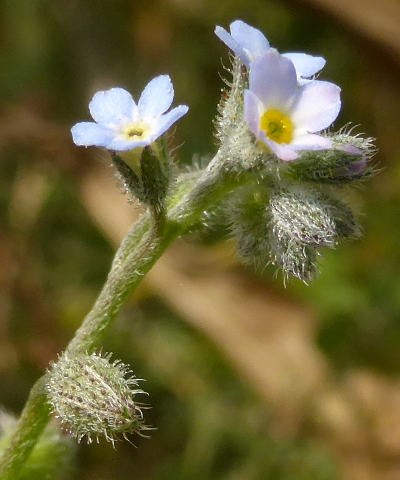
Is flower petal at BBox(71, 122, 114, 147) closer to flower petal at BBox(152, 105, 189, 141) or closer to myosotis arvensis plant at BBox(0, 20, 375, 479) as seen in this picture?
myosotis arvensis plant at BBox(0, 20, 375, 479)

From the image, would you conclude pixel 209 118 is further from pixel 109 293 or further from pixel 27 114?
pixel 109 293

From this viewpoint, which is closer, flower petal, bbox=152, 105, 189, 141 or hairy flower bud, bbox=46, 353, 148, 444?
flower petal, bbox=152, 105, 189, 141

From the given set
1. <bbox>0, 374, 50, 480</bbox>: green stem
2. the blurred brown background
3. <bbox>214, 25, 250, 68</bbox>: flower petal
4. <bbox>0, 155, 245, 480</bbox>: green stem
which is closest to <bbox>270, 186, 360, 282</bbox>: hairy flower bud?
<bbox>0, 155, 245, 480</bbox>: green stem

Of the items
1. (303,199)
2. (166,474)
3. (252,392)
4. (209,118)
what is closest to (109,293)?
(303,199)

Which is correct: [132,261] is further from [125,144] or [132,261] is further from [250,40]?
[250,40]

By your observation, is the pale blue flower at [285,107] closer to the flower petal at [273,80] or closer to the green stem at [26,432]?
the flower petal at [273,80]

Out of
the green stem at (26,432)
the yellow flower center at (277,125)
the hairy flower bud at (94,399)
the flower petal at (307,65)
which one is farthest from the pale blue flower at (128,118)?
the green stem at (26,432)

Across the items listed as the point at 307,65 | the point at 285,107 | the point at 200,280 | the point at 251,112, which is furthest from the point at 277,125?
the point at 200,280

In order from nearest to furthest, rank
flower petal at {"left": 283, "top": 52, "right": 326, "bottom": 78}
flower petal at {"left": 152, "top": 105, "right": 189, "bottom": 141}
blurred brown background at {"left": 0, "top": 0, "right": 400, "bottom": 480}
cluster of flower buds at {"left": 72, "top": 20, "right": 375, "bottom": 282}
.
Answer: flower petal at {"left": 152, "top": 105, "right": 189, "bottom": 141}, cluster of flower buds at {"left": 72, "top": 20, "right": 375, "bottom": 282}, flower petal at {"left": 283, "top": 52, "right": 326, "bottom": 78}, blurred brown background at {"left": 0, "top": 0, "right": 400, "bottom": 480}
